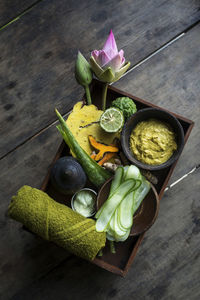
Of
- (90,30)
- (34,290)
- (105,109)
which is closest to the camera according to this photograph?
(105,109)

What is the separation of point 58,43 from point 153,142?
691 mm

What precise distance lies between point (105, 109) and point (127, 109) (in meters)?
0.12

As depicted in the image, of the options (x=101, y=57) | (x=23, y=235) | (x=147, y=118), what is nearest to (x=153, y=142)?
(x=147, y=118)

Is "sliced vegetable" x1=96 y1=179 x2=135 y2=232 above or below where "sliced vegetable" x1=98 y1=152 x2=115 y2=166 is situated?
below

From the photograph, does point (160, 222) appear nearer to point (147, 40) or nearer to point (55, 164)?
point (55, 164)

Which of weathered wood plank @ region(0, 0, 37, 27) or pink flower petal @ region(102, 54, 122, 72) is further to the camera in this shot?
weathered wood plank @ region(0, 0, 37, 27)

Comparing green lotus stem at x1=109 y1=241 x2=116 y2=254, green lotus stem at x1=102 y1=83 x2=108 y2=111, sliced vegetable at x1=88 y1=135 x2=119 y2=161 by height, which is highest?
green lotus stem at x1=102 y1=83 x2=108 y2=111

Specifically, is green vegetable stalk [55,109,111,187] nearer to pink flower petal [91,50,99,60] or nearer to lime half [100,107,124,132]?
lime half [100,107,124,132]

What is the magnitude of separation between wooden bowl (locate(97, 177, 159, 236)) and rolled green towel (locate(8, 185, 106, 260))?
0.10m

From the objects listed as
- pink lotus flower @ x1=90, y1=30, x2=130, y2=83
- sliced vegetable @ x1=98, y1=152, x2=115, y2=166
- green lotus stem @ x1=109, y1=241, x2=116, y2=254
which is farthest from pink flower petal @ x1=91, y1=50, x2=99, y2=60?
green lotus stem @ x1=109, y1=241, x2=116, y2=254

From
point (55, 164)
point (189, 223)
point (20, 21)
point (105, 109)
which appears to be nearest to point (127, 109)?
point (105, 109)

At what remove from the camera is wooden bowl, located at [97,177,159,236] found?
122 centimetres

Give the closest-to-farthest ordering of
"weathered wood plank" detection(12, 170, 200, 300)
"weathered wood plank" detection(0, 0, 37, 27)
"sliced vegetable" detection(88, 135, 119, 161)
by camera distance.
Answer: "sliced vegetable" detection(88, 135, 119, 161) < "weathered wood plank" detection(12, 170, 200, 300) < "weathered wood plank" detection(0, 0, 37, 27)

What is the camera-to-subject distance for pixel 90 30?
62.6 inches
